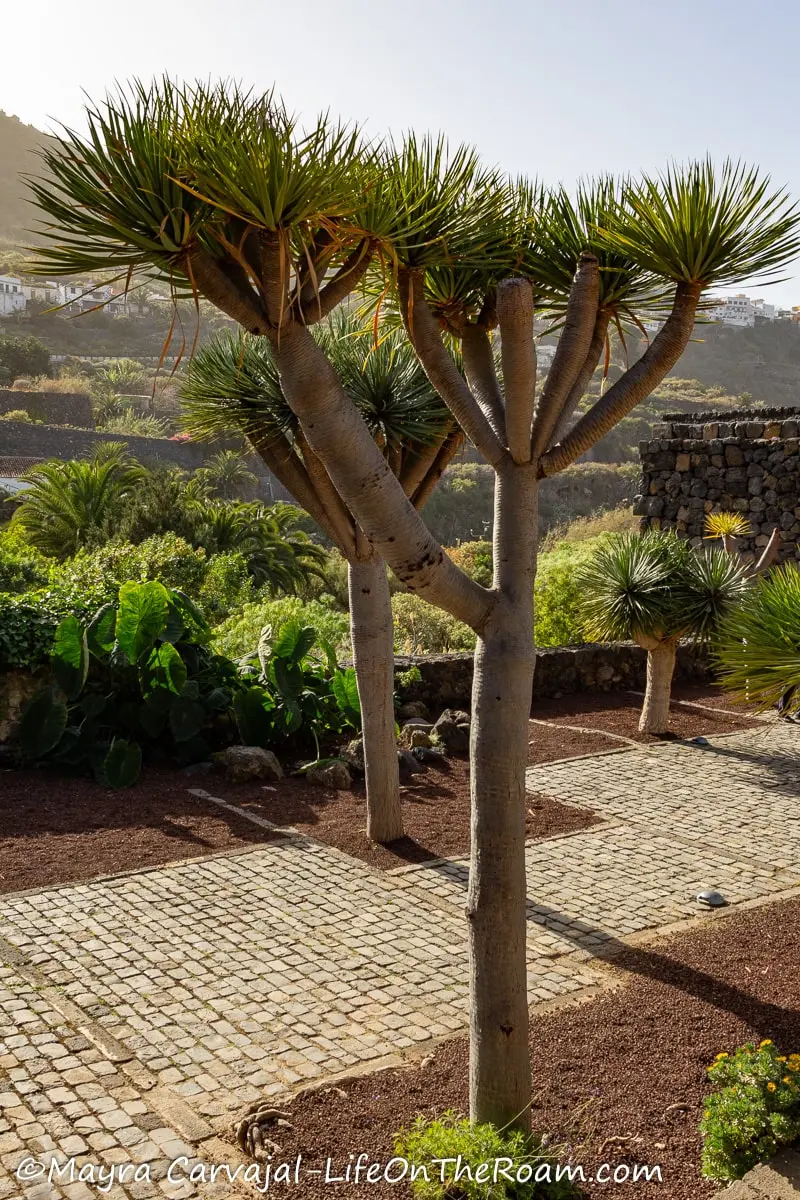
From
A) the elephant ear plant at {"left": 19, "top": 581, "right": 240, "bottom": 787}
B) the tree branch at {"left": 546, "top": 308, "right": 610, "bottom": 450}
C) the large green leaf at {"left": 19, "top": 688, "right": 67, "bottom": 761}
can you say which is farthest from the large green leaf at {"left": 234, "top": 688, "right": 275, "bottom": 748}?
the tree branch at {"left": 546, "top": 308, "right": 610, "bottom": 450}

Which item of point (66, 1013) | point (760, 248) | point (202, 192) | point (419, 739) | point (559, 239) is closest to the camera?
point (202, 192)

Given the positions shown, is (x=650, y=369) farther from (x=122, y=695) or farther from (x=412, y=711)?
(x=412, y=711)

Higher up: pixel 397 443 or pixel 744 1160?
pixel 397 443

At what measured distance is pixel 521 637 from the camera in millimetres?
3516

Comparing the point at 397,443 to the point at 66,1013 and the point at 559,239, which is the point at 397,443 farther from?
the point at 66,1013

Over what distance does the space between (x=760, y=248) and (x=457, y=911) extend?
→ 11.5ft

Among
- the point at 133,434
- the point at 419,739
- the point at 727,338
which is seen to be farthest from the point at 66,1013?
the point at 727,338

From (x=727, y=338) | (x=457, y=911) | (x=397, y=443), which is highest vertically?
(x=727, y=338)

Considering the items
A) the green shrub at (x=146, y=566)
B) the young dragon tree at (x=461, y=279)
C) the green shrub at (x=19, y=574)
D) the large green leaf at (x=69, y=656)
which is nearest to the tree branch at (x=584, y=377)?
the young dragon tree at (x=461, y=279)

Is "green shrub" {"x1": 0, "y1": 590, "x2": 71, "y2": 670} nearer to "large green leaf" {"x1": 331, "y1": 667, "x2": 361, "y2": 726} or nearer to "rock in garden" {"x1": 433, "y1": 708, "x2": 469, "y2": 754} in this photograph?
"large green leaf" {"x1": 331, "y1": 667, "x2": 361, "y2": 726}

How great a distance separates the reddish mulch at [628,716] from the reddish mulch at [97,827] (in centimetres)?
344

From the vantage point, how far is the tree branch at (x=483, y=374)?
12.9 feet

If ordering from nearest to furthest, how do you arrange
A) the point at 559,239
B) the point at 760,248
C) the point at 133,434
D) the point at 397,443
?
1. the point at 760,248
2. the point at 559,239
3. the point at 397,443
4. the point at 133,434

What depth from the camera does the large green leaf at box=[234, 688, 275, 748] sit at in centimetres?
846
